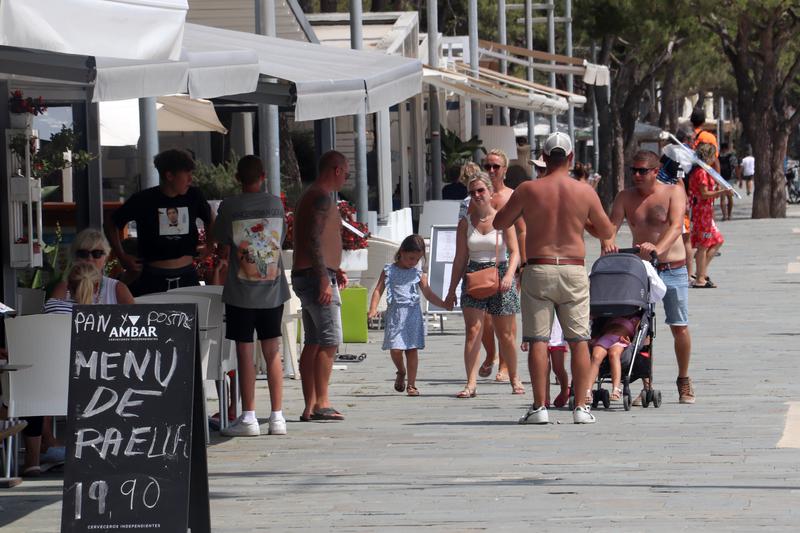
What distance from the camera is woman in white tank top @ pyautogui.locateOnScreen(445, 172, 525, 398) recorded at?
1216 cm

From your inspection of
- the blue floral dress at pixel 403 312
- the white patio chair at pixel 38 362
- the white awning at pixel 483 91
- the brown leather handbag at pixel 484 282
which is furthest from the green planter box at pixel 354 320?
the white awning at pixel 483 91

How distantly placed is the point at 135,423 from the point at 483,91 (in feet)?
63.6

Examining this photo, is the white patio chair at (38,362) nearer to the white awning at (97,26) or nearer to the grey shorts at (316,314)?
the white awning at (97,26)

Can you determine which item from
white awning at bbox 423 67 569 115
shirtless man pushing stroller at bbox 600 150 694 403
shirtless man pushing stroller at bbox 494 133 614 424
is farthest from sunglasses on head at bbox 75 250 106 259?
white awning at bbox 423 67 569 115

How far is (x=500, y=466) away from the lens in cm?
911

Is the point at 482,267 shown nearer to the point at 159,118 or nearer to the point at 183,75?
the point at 183,75

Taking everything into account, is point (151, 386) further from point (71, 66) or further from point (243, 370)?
point (243, 370)

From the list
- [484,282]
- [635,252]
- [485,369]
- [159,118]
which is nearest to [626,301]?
[635,252]

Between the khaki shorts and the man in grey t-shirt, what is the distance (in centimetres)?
150

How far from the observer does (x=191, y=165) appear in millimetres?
10586

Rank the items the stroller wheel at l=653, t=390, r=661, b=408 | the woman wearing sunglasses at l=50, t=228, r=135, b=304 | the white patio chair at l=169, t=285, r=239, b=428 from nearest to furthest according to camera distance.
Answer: the woman wearing sunglasses at l=50, t=228, r=135, b=304
the white patio chair at l=169, t=285, r=239, b=428
the stroller wheel at l=653, t=390, r=661, b=408

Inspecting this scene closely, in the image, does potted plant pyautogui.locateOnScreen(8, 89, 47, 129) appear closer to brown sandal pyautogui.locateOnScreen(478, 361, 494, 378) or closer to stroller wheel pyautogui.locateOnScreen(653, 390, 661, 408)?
brown sandal pyautogui.locateOnScreen(478, 361, 494, 378)

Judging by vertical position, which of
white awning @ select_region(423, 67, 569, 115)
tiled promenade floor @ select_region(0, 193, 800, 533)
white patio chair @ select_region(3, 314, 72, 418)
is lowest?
tiled promenade floor @ select_region(0, 193, 800, 533)

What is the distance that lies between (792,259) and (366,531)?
64.3 ft
